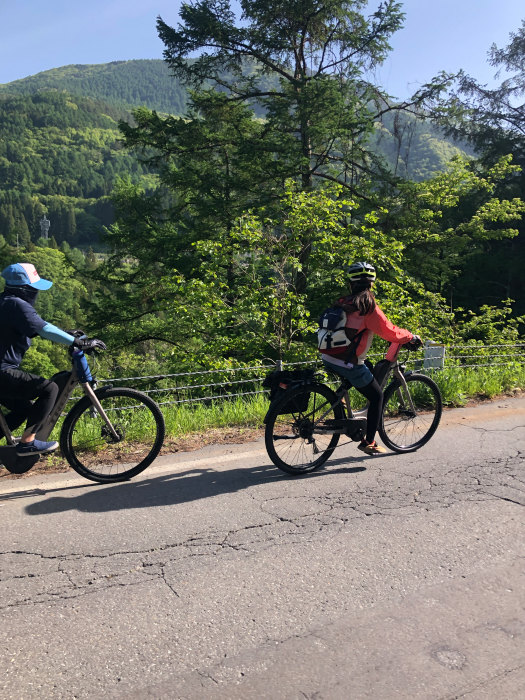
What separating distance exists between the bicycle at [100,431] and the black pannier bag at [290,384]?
1.08m

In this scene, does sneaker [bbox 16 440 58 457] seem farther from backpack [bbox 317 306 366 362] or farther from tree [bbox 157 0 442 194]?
tree [bbox 157 0 442 194]

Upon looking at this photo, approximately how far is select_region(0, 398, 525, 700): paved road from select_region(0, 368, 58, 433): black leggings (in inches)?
22.1

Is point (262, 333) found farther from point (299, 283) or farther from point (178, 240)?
point (178, 240)

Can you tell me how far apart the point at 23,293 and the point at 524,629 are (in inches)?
158

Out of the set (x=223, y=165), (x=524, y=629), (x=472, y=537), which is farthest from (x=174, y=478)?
(x=223, y=165)

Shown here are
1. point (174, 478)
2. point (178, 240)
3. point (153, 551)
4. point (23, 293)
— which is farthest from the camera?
point (178, 240)

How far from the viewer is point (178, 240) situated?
19.0 m

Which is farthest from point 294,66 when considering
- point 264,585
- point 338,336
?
point 264,585

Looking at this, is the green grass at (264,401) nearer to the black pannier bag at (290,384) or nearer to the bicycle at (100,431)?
the black pannier bag at (290,384)

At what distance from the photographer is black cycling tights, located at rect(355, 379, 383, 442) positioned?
521cm

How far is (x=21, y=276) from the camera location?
416 centimetres

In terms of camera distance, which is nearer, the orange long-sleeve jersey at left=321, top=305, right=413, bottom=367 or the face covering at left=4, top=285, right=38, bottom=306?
the face covering at left=4, top=285, right=38, bottom=306

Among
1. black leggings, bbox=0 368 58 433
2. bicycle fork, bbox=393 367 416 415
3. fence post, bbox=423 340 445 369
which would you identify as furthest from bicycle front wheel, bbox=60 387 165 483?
fence post, bbox=423 340 445 369

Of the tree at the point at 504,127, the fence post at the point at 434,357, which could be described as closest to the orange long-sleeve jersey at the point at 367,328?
the fence post at the point at 434,357
